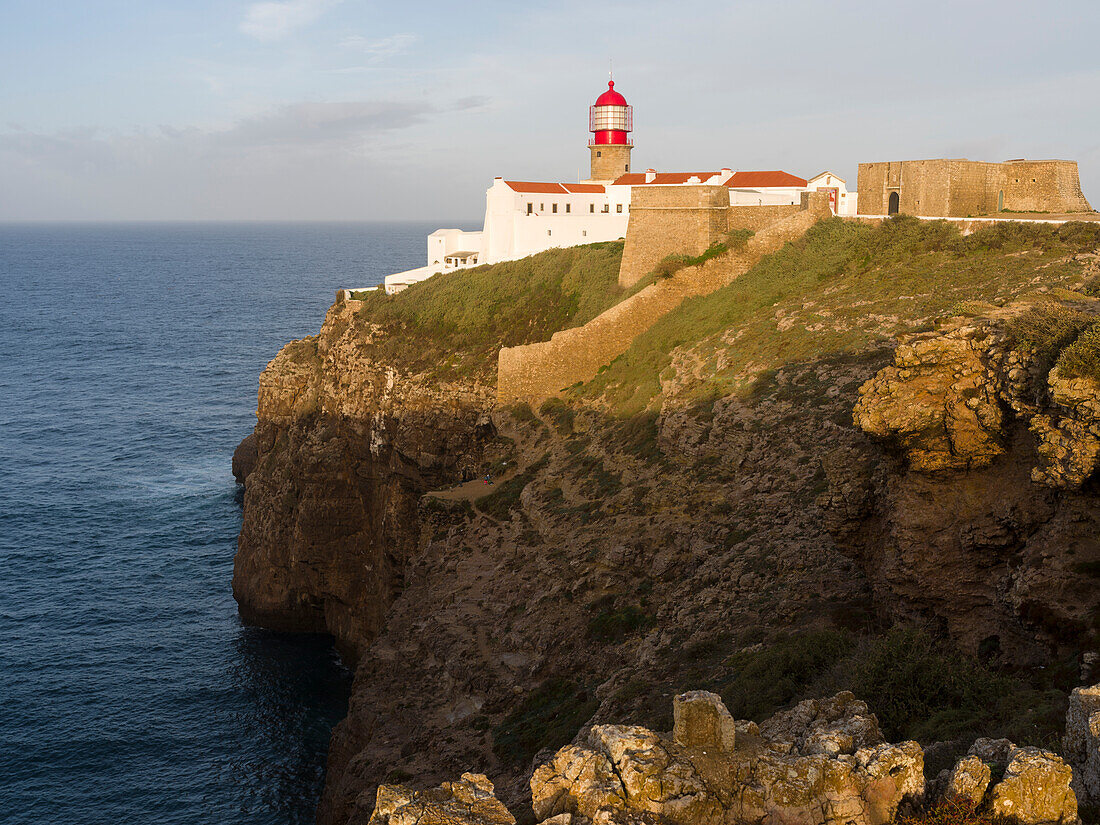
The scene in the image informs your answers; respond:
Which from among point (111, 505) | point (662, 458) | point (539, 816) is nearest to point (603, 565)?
point (662, 458)

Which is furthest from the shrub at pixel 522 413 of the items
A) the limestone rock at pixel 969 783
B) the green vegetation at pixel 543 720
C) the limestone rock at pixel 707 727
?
Result: the limestone rock at pixel 969 783

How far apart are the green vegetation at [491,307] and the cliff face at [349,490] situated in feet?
6.87

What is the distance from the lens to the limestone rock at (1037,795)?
7.00 m

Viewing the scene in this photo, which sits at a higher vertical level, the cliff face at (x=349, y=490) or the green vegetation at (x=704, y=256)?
the green vegetation at (x=704, y=256)

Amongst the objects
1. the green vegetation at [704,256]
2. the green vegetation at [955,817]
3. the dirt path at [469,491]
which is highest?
the green vegetation at [704,256]

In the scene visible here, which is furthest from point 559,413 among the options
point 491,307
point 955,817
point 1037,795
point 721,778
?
point 1037,795

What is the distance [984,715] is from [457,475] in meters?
27.9

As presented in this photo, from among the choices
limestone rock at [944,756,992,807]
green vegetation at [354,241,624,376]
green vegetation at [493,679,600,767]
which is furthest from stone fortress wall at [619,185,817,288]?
limestone rock at [944,756,992,807]

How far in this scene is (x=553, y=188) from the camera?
60781 mm

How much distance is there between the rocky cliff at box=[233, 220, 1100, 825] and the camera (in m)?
12.2

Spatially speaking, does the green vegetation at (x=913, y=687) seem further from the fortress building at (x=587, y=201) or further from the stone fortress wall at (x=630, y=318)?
the fortress building at (x=587, y=201)

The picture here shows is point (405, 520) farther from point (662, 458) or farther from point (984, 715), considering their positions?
point (984, 715)

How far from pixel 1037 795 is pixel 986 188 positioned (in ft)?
115

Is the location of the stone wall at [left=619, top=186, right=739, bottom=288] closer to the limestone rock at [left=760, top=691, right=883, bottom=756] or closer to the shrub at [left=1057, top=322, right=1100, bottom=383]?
the shrub at [left=1057, top=322, right=1100, bottom=383]
